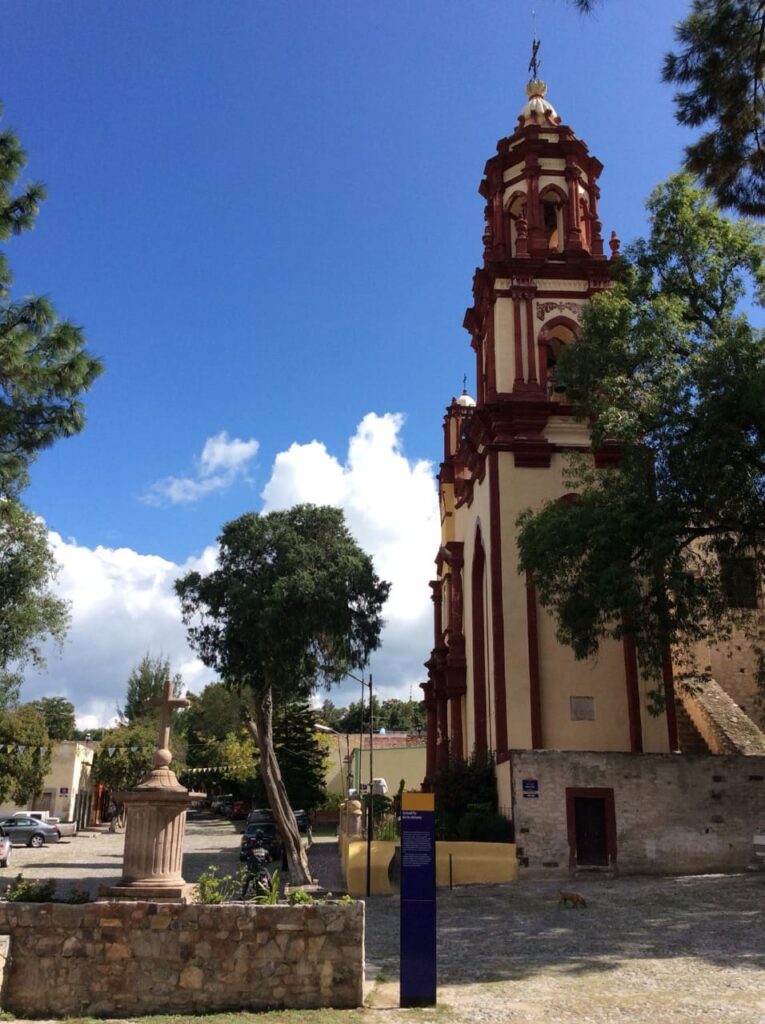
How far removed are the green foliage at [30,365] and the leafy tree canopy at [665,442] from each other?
412 inches

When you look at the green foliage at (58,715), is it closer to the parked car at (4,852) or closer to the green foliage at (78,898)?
the parked car at (4,852)

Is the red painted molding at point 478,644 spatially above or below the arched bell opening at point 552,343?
below

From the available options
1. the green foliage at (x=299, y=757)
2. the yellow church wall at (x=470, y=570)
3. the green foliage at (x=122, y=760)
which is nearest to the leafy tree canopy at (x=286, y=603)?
the yellow church wall at (x=470, y=570)

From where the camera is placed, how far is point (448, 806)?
80.7 feet

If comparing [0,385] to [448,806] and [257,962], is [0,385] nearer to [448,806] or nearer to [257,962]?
[257,962]

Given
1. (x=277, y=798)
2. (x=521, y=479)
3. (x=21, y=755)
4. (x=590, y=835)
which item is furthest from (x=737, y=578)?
(x=21, y=755)

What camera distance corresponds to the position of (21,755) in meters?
40.0

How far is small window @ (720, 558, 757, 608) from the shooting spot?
2050 centimetres

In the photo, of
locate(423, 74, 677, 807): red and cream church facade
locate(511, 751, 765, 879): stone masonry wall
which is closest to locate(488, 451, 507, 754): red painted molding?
locate(423, 74, 677, 807): red and cream church facade

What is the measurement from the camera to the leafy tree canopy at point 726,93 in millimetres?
10734

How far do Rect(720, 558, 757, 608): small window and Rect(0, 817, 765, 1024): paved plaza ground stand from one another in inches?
242

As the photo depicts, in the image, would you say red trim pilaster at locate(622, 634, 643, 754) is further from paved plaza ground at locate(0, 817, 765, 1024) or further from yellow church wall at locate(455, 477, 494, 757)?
paved plaza ground at locate(0, 817, 765, 1024)

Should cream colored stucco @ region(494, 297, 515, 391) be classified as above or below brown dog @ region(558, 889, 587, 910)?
above

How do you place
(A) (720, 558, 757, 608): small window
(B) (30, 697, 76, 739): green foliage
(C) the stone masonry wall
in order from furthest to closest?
(B) (30, 697, 76, 739): green foliage, (C) the stone masonry wall, (A) (720, 558, 757, 608): small window
